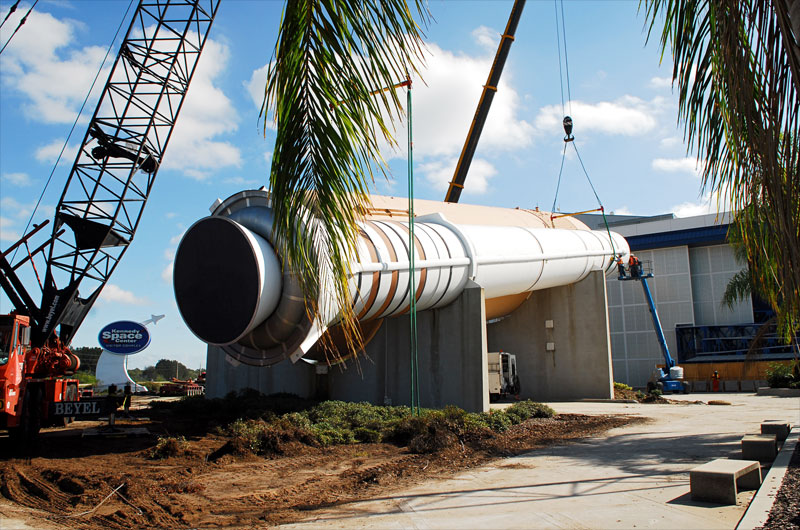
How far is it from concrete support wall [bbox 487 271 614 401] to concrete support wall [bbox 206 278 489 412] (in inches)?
374

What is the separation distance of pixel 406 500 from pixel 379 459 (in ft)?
10.8

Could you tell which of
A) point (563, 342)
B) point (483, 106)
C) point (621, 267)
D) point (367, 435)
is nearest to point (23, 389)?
point (367, 435)

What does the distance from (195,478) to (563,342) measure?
2027 centimetres

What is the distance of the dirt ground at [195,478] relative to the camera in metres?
6.73

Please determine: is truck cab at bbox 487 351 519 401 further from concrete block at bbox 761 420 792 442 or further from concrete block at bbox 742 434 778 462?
concrete block at bbox 742 434 778 462

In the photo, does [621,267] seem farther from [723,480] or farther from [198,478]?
[198,478]

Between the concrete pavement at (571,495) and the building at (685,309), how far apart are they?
31.0 metres

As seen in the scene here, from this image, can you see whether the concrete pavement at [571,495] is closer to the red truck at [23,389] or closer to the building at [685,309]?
the red truck at [23,389]

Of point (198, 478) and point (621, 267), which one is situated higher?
point (621, 267)

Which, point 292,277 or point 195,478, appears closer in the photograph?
point 195,478

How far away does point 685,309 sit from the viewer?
134ft

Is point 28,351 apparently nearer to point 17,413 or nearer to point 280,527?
point 17,413

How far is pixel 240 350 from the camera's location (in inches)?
540

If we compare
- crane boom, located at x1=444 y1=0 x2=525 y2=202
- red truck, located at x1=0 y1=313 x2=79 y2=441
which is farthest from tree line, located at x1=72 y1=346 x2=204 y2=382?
red truck, located at x1=0 y1=313 x2=79 y2=441
